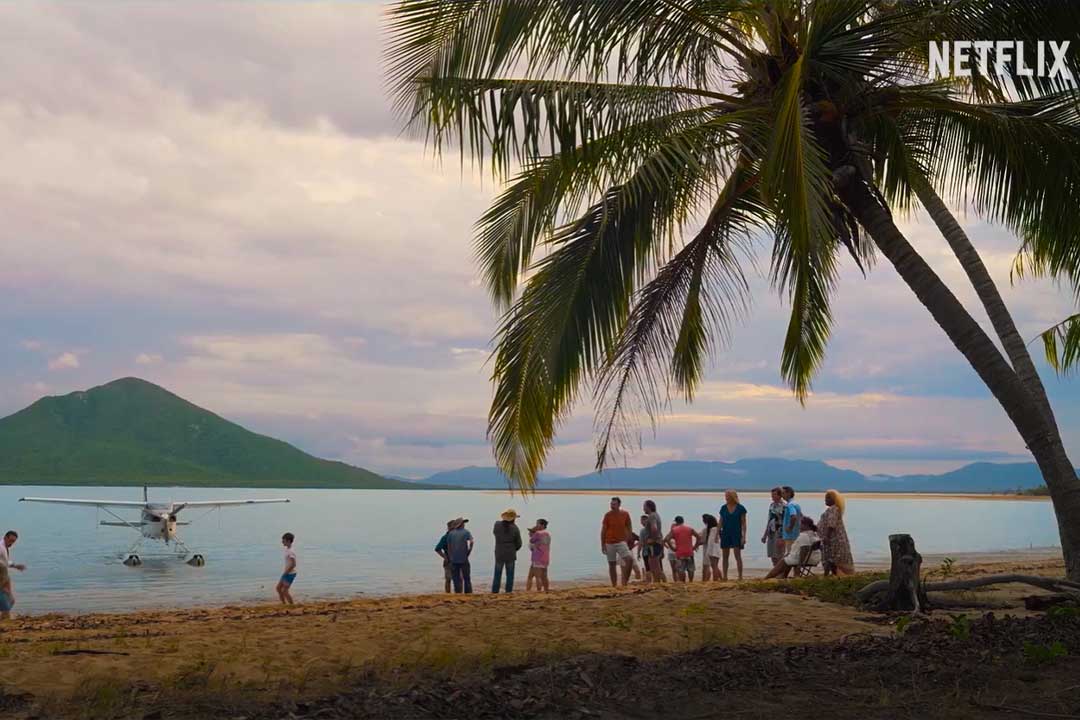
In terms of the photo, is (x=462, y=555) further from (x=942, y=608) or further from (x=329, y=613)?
(x=942, y=608)

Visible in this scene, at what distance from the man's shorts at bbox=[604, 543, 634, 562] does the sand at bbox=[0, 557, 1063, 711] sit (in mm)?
5174

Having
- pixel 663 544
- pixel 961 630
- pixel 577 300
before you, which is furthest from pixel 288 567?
pixel 961 630

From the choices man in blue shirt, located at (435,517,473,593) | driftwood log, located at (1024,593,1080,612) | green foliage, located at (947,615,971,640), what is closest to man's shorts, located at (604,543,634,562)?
man in blue shirt, located at (435,517,473,593)

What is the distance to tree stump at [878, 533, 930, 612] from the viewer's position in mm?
10367

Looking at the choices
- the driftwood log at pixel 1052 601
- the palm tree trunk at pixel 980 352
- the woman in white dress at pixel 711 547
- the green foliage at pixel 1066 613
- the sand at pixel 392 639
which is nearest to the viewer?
the sand at pixel 392 639

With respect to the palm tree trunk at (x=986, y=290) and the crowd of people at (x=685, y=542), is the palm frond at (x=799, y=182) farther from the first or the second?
the crowd of people at (x=685, y=542)

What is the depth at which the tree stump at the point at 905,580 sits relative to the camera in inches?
408

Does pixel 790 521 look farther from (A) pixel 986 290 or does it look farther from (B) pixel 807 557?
(A) pixel 986 290

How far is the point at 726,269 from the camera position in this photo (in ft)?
39.8

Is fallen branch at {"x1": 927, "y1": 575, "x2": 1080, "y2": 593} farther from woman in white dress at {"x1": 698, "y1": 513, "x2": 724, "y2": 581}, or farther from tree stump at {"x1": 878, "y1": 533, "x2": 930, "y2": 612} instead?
woman in white dress at {"x1": 698, "y1": 513, "x2": 724, "y2": 581}

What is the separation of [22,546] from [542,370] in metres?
50.6

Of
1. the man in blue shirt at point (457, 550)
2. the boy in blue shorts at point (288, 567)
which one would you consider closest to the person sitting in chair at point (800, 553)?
the man in blue shirt at point (457, 550)

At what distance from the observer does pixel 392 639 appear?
31.3ft

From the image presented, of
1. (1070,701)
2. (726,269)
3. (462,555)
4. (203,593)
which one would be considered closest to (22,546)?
(203,593)
